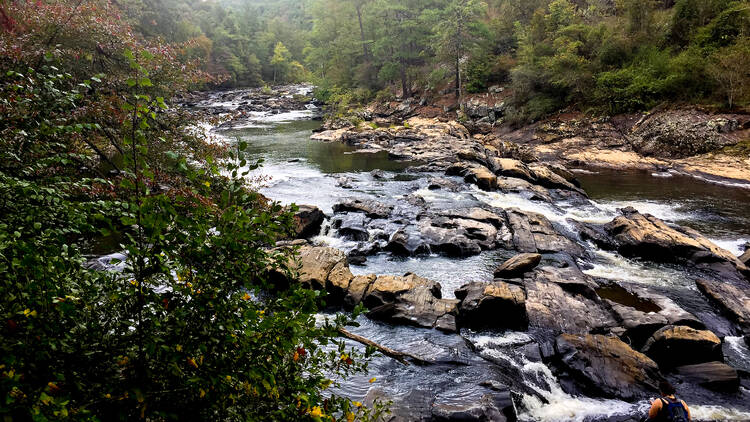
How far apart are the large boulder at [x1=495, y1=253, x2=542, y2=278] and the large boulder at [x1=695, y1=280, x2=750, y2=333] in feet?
12.2

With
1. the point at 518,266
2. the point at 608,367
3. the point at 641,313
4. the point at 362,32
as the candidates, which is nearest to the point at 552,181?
the point at 518,266

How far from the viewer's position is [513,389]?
5.90 metres

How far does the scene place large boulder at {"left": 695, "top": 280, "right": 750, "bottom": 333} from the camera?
24.9 feet

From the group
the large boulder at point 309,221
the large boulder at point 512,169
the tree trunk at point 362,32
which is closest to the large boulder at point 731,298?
the large boulder at point 512,169

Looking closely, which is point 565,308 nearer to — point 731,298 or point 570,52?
point 731,298

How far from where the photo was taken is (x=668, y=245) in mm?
10320

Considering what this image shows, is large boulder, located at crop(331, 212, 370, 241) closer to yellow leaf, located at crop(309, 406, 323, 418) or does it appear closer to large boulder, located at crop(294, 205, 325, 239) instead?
large boulder, located at crop(294, 205, 325, 239)

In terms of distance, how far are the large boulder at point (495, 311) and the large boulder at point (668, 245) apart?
5.41 m

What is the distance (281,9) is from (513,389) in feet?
473

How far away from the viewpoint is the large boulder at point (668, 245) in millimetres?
9742

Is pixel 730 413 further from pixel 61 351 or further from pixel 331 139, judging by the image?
pixel 331 139

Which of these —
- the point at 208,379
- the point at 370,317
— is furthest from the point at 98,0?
the point at 208,379

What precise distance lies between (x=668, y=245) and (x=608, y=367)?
6317 mm

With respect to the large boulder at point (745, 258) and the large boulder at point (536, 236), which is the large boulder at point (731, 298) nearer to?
the large boulder at point (745, 258)
